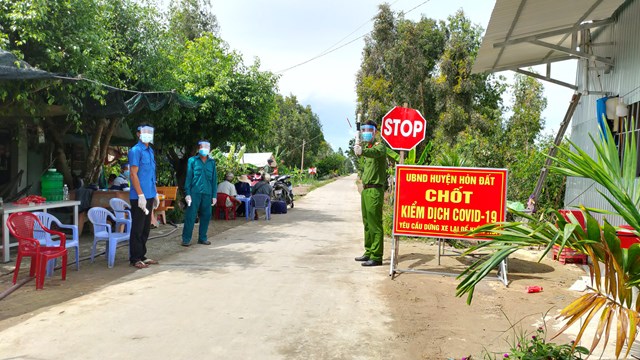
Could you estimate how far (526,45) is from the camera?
832 cm

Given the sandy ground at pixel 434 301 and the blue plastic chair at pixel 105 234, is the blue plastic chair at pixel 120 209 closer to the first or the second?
the blue plastic chair at pixel 105 234

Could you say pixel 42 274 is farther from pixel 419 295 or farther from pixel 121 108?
pixel 419 295

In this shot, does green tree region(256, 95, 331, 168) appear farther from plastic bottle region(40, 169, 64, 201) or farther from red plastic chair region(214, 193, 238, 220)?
plastic bottle region(40, 169, 64, 201)

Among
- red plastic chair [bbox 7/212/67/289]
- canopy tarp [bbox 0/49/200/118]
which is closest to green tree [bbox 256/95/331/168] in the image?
canopy tarp [bbox 0/49/200/118]

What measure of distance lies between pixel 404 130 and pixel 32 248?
5959mm

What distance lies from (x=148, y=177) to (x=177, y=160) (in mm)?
8245

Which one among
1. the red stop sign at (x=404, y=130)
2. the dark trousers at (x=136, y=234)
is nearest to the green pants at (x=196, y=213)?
the dark trousers at (x=136, y=234)

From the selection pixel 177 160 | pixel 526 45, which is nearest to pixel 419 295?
pixel 526 45

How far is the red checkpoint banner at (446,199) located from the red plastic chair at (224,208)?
715 cm

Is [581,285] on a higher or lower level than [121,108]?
lower

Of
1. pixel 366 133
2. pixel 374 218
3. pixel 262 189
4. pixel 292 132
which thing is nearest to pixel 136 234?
pixel 374 218

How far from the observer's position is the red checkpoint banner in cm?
609

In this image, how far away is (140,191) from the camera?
652 cm

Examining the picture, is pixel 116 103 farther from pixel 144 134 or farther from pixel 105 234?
pixel 105 234
